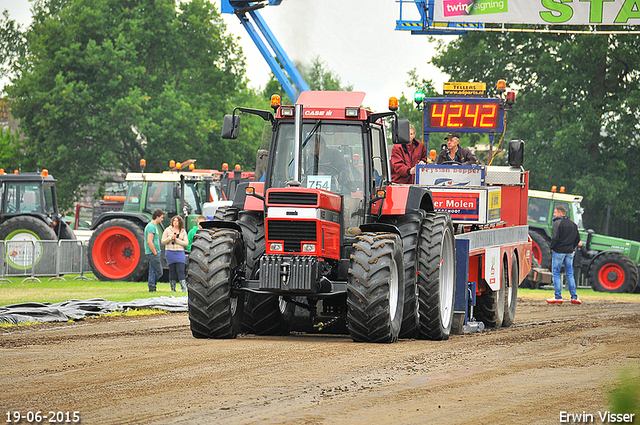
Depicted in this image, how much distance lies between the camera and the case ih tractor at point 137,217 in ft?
73.7

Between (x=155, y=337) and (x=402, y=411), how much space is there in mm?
5114

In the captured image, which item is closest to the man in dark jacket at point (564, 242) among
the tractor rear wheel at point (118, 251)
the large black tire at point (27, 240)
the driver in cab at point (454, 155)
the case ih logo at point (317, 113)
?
the driver in cab at point (454, 155)

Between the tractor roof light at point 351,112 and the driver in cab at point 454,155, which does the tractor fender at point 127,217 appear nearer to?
the driver in cab at point 454,155

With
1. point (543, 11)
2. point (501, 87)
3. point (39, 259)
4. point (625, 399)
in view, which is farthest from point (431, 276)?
point (39, 259)

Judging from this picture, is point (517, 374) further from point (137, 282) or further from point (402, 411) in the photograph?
point (137, 282)

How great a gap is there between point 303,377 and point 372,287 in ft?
7.57

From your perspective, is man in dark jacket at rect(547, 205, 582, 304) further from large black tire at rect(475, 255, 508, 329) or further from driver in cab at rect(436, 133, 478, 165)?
driver in cab at rect(436, 133, 478, 165)

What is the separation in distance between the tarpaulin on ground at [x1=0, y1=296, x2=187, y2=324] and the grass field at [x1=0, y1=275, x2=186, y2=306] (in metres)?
1.41

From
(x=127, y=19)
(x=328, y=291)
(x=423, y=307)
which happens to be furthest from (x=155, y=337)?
(x=127, y=19)

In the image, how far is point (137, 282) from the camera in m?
22.8

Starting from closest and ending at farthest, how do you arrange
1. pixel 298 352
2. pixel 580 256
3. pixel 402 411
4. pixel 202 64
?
1. pixel 402 411
2. pixel 298 352
3. pixel 580 256
4. pixel 202 64

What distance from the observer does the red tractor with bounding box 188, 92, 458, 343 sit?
9414mm

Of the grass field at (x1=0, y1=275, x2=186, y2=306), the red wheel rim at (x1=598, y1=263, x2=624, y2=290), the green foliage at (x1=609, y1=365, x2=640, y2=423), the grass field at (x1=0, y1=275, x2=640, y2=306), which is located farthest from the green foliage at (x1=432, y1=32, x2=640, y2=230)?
the green foliage at (x1=609, y1=365, x2=640, y2=423)

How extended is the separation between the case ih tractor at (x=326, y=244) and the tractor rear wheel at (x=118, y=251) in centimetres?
1202
